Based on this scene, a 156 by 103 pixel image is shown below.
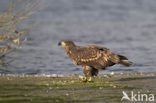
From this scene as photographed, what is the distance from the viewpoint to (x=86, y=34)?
69.2ft

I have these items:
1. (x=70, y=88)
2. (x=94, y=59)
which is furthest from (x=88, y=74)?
(x=70, y=88)

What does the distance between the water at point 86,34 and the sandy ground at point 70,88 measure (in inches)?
78.6

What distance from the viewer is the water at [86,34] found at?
14.6 metres

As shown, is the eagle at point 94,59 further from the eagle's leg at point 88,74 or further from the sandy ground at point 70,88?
the sandy ground at point 70,88

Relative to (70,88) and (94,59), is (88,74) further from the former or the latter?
(70,88)

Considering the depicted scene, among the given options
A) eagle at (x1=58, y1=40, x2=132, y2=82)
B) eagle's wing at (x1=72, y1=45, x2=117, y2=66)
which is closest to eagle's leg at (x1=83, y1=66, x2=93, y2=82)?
eagle at (x1=58, y1=40, x2=132, y2=82)

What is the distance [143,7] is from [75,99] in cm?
2111

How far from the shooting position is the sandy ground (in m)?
8.84

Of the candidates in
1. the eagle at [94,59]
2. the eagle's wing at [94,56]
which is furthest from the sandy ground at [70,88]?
the eagle's wing at [94,56]

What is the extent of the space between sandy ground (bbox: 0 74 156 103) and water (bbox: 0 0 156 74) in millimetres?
1997

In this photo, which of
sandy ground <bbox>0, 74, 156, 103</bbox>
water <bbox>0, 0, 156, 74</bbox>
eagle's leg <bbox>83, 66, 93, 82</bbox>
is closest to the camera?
sandy ground <bbox>0, 74, 156, 103</bbox>

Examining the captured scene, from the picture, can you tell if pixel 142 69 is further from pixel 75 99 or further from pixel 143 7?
pixel 143 7

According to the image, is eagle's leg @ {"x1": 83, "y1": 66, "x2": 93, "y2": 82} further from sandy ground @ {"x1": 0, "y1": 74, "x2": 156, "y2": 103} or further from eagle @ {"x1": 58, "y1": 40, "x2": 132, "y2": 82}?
sandy ground @ {"x1": 0, "y1": 74, "x2": 156, "y2": 103}

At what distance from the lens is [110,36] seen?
2062 cm
